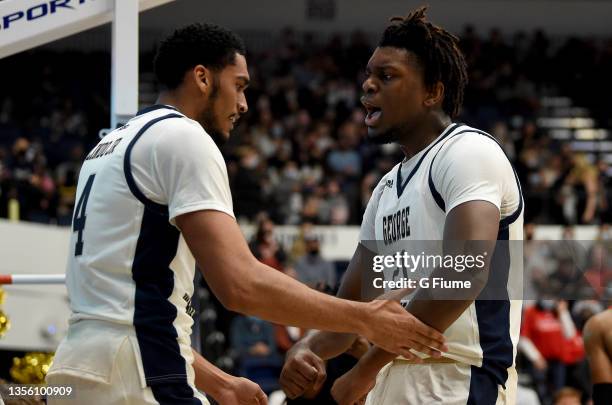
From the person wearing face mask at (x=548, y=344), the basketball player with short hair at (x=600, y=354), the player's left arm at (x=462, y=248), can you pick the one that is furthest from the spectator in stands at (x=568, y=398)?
the player's left arm at (x=462, y=248)

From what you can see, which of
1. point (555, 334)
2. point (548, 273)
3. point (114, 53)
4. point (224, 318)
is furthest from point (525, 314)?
point (114, 53)

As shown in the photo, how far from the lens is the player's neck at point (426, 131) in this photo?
4500 mm

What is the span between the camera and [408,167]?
14.8 ft

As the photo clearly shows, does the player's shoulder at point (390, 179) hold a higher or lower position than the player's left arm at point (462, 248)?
higher

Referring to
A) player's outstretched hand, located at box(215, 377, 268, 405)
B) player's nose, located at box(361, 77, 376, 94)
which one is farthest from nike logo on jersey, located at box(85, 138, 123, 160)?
player's nose, located at box(361, 77, 376, 94)

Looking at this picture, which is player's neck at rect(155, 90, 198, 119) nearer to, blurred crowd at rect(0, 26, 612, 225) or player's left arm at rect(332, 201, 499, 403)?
player's left arm at rect(332, 201, 499, 403)

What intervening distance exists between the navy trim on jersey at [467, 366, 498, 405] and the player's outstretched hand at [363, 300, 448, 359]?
0.93 feet

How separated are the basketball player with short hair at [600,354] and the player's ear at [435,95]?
2428mm

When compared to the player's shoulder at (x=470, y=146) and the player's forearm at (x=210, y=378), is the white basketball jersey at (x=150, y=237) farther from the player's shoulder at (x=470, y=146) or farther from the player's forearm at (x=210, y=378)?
the player's shoulder at (x=470, y=146)

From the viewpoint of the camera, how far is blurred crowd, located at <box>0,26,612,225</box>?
694 inches

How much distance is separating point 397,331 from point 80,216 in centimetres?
117

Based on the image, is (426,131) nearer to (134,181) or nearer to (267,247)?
(134,181)

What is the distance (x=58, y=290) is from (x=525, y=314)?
601cm

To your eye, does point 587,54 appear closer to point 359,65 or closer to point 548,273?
point 359,65
